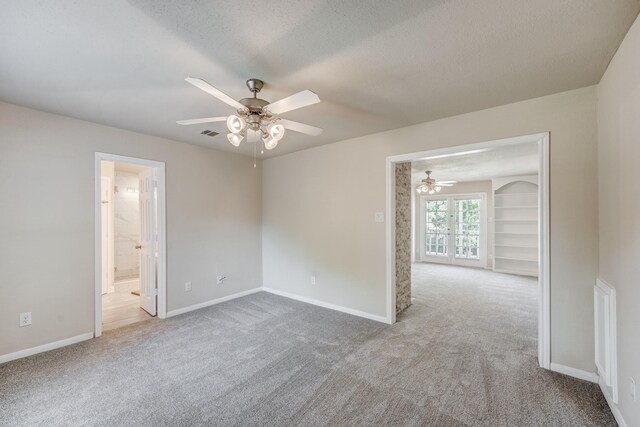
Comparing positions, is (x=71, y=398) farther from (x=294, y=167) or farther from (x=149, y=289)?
(x=294, y=167)

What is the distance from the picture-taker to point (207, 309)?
4.00m

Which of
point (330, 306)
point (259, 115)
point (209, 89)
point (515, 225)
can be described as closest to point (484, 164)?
point (515, 225)

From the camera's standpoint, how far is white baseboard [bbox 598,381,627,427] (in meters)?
1.74

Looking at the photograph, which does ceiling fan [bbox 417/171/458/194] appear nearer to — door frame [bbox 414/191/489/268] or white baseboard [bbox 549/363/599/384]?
door frame [bbox 414/191/489/268]

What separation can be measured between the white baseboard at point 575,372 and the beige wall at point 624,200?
570mm

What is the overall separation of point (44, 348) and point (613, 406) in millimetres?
5022

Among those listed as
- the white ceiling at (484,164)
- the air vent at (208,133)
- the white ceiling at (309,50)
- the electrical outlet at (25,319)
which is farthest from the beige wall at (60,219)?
the white ceiling at (484,164)

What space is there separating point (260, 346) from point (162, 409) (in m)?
1.06

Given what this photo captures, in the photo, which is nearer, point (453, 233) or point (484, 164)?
point (484, 164)

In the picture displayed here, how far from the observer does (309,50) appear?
1.75 meters

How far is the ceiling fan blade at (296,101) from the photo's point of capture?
5.51 feet

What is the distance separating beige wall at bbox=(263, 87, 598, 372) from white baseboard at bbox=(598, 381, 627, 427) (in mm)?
202

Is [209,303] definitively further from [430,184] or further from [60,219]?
[430,184]

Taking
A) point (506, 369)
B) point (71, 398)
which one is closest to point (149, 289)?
point (71, 398)
